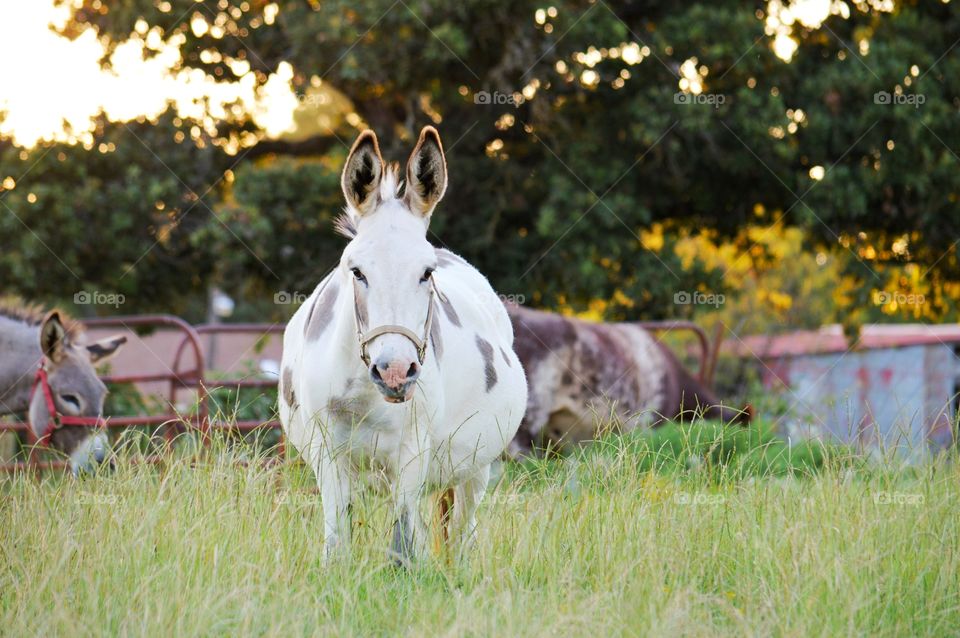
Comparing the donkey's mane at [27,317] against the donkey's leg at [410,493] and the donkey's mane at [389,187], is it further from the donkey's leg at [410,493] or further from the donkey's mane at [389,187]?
the donkey's leg at [410,493]

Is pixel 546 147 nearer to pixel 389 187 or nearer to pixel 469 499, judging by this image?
pixel 469 499

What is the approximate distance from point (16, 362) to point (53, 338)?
1.81 feet

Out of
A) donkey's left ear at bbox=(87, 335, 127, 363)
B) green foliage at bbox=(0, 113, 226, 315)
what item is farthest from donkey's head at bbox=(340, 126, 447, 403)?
green foliage at bbox=(0, 113, 226, 315)

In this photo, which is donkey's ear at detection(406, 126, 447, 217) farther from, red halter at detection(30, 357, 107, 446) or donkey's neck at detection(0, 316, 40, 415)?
donkey's neck at detection(0, 316, 40, 415)

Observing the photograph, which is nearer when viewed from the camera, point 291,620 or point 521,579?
point 291,620

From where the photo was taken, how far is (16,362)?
26.6ft

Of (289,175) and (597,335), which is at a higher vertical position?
(289,175)

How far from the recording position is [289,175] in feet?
38.0

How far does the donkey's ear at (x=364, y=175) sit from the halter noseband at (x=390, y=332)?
1.26 feet

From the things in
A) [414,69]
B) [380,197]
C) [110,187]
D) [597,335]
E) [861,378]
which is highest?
[414,69]

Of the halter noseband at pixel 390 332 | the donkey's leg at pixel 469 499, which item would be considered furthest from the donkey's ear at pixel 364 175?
the donkey's leg at pixel 469 499

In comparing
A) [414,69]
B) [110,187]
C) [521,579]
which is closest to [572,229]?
[414,69]

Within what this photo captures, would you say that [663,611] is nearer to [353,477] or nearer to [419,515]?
[419,515]

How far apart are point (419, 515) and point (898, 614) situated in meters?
1.80
